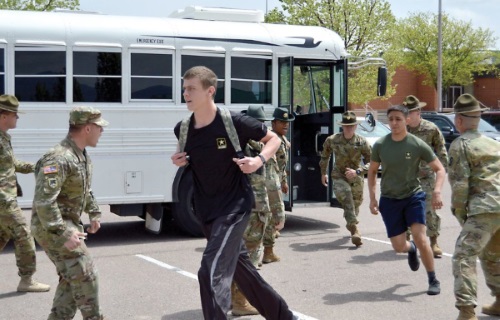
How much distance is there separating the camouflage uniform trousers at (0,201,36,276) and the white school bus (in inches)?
88.9

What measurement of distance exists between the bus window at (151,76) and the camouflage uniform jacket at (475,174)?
17.5 ft

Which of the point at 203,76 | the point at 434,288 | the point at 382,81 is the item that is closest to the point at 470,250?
the point at 434,288

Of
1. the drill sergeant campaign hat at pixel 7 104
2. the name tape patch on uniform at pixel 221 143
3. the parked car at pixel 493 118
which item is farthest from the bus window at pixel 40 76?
the parked car at pixel 493 118

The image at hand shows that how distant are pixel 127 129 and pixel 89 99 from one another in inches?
25.2

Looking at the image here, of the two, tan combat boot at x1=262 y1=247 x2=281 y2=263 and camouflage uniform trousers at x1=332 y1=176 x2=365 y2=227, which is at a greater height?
camouflage uniform trousers at x1=332 y1=176 x2=365 y2=227

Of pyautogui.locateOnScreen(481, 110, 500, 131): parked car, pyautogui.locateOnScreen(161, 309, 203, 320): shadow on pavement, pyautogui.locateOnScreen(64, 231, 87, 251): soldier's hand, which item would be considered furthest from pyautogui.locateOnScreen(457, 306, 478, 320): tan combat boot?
pyautogui.locateOnScreen(481, 110, 500, 131): parked car

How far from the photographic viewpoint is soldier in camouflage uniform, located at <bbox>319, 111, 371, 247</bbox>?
1045 cm

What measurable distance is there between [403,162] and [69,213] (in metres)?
3.56

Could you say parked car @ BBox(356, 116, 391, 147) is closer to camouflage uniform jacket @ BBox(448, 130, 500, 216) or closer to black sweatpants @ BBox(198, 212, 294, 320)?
camouflage uniform jacket @ BBox(448, 130, 500, 216)

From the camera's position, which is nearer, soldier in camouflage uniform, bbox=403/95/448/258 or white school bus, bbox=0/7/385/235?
soldier in camouflage uniform, bbox=403/95/448/258

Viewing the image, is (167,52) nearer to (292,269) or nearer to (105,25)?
(105,25)

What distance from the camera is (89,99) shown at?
10.3m

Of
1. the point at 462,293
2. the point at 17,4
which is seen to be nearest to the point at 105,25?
the point at 462,293

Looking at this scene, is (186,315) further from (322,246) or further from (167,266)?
(322,246)
